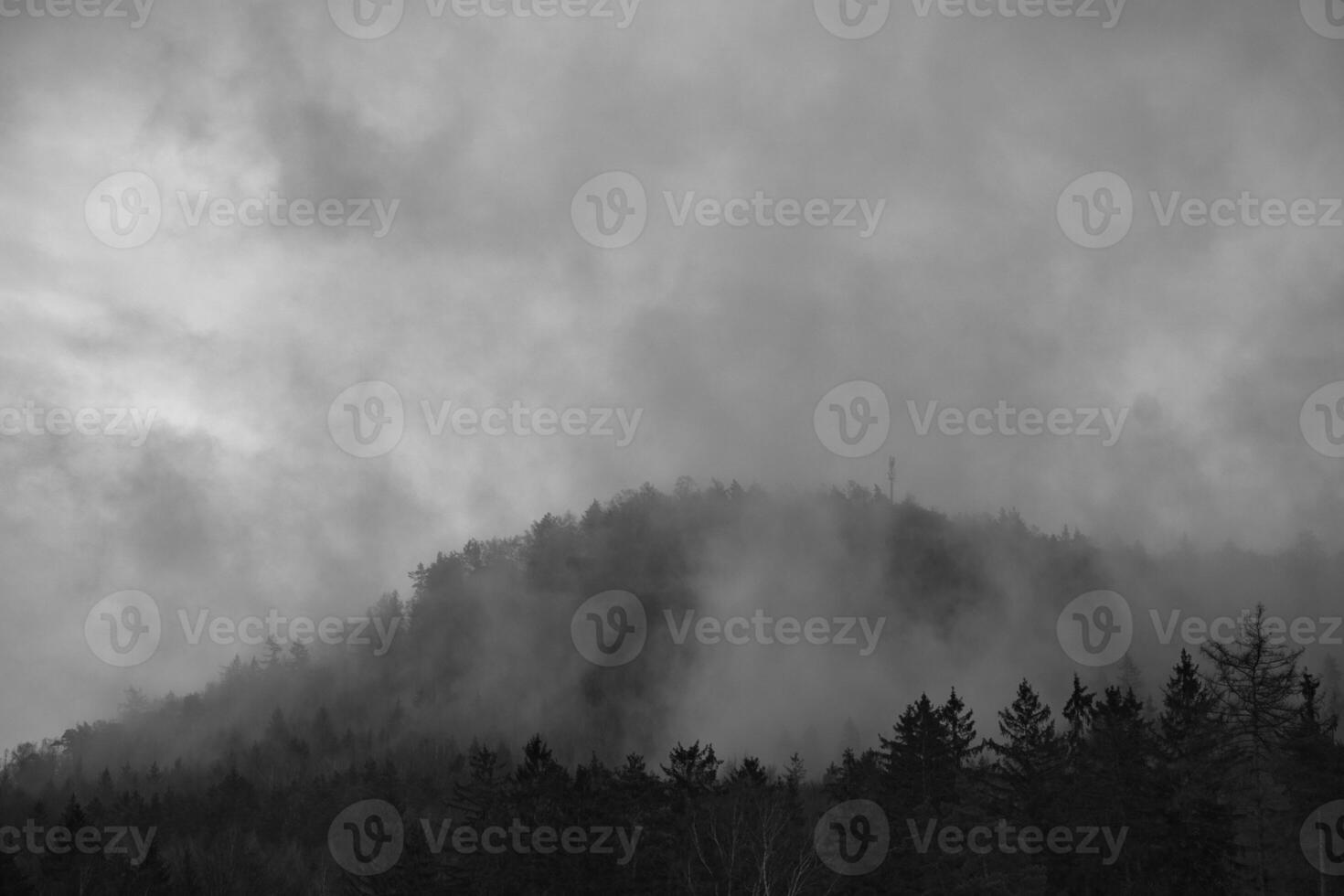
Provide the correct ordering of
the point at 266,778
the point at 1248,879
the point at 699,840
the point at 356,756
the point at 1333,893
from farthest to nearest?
the point at 356,756 < the point at 266,778 < the point at 699,840 < the point at 1248,879 < the point at 1333,893

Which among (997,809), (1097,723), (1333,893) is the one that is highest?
(1097,723)

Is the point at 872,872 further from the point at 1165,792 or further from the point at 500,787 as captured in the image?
the point at 500,787

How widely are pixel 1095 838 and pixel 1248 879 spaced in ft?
25.9

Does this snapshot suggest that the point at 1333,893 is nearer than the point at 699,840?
Yes

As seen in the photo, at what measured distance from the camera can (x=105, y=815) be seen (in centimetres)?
10938

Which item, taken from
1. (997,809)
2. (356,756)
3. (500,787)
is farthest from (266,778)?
(997,809)

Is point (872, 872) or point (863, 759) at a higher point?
point (863, 759)

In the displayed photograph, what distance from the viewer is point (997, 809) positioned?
57.5 m

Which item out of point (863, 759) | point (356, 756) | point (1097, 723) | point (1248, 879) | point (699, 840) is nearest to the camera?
point (1248, 879)

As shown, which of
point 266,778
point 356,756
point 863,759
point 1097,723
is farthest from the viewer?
point 356,756

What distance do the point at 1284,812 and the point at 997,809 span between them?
1420 centimetres

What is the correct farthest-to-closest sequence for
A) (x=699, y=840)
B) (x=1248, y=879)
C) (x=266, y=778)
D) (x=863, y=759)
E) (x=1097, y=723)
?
(x=266, y=778) < (x=863, y=759) < (x=1097, y=723) < (x=699, y=840) < (x=1248, y=879)

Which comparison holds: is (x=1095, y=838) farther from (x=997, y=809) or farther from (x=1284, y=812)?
(x=1284, y=812)

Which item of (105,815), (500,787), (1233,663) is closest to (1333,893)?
(1233,663)
